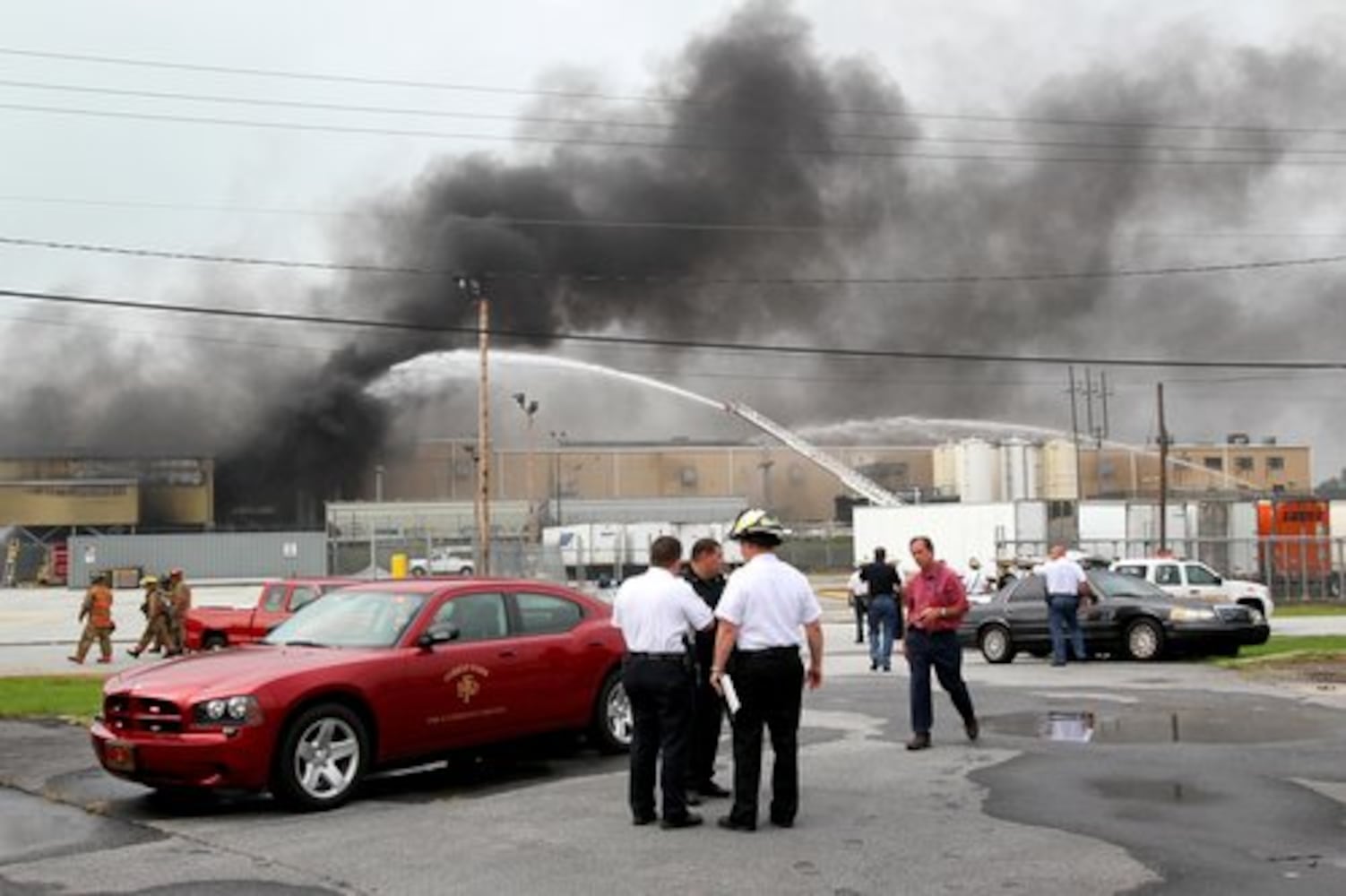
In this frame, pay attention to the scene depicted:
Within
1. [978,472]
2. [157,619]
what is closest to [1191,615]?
[157,619]

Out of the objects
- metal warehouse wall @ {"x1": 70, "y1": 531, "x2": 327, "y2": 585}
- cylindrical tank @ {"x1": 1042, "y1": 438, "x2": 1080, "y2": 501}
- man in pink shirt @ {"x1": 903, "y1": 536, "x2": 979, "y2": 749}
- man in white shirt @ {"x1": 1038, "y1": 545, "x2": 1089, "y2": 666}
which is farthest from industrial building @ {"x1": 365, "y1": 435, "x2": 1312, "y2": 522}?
man in pink shirt @ {"x1": 903, "y1": 536, "x2": 979, "y2": 749}

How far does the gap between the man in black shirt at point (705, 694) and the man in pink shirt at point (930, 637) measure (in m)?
2.00

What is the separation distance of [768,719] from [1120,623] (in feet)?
39.1

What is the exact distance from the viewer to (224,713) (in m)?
7.45

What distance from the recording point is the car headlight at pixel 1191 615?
17.2 metres

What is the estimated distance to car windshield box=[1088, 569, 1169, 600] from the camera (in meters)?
17.9

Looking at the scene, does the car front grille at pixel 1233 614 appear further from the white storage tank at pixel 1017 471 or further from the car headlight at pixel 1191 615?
the white storage tank at pixel 1017 471

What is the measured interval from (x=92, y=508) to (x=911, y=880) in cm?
7916

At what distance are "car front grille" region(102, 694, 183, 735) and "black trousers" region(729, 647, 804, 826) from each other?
306cm

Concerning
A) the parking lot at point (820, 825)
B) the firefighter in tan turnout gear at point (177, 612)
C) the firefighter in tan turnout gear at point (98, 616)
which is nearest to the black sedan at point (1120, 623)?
the parking lot at point (820, 825)

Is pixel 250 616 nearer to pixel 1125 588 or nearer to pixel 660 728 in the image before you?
pixel 1125 588

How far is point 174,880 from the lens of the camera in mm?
6078

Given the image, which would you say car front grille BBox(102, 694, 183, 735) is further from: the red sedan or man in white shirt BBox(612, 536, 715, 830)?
man in white shirt BBox(612, 536, 715, 830)

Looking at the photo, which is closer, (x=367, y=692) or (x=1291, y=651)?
(x=367, y=692)
